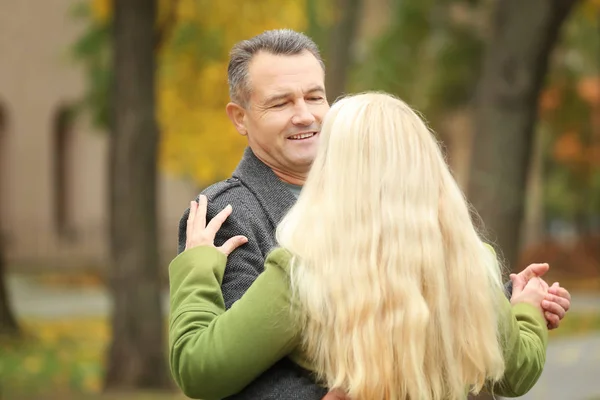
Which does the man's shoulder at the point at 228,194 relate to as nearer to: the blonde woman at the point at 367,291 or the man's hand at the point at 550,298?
the blonde woman at the point at 367,291

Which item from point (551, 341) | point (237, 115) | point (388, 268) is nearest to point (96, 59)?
point (551, 341)

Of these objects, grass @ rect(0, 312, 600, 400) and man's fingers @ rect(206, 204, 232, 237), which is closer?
man's fingers @ rect(206, 204, 232, 237)

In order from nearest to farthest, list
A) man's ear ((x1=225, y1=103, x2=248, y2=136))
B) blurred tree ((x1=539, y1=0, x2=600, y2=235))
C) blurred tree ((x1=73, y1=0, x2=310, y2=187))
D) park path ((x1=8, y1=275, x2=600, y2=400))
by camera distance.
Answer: man's ear ((x1=225, y1=103, x2=248, y2=136)) < park path ((x1=8, y1=275, x2=600, y2=400)) < blurred tree ((x1=73, y1=0, x2=310, y2=187)) < blurred tree ((x1=539, y1=0, x2=600, y2=235))

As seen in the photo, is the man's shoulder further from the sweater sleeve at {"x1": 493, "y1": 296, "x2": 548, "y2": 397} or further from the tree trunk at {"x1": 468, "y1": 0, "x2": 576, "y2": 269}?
the tree trunk at {"x1": 468, "y1": 0, "x2": 576, "y2": 269}

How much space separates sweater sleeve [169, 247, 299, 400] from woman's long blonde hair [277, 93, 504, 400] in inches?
2.5

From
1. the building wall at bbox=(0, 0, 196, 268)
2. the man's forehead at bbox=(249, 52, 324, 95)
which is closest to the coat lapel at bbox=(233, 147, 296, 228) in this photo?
the man's forehead at bbox=(249, 52, 324, 95)

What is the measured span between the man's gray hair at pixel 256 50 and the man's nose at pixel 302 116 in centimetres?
17

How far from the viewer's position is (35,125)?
105 ft

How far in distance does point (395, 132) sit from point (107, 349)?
10.4 m

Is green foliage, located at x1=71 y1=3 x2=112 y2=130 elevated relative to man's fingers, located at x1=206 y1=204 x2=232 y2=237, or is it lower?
lower

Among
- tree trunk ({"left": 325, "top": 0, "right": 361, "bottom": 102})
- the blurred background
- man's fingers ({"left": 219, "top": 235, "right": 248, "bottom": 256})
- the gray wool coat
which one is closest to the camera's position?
the gray wool coat

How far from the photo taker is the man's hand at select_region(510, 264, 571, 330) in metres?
3.46

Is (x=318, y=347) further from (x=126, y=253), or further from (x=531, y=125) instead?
(x=126, y=253)

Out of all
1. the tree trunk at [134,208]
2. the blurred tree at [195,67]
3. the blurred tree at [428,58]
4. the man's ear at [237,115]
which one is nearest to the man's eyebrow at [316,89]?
the man's ear at [237,115]
